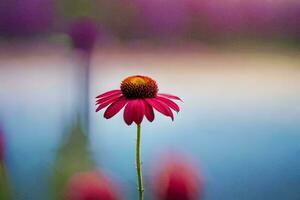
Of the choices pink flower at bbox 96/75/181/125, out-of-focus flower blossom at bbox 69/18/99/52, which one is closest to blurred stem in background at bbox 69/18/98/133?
out-of-focus flower blossom at bbox 69/18/99/52

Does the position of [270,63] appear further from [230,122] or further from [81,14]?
[81,14]

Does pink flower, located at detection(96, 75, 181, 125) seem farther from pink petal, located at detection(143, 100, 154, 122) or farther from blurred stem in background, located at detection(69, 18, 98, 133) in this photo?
blurred stem in background, located at detection(69, 18, 98, 133)

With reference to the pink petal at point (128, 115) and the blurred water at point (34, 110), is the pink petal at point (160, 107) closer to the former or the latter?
the pink petal at point (128, 115)

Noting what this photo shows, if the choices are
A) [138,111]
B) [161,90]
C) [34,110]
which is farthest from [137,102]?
[34,110]

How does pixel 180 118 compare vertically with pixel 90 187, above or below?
above

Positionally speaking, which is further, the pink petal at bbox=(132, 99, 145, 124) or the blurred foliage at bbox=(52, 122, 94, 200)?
the blurred foliage at bbox=(52, 122, 94, 200)

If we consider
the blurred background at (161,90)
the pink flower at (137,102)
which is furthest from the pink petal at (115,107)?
the blurred background at (161,90)

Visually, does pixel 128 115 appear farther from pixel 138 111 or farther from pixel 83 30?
pixel 83 30

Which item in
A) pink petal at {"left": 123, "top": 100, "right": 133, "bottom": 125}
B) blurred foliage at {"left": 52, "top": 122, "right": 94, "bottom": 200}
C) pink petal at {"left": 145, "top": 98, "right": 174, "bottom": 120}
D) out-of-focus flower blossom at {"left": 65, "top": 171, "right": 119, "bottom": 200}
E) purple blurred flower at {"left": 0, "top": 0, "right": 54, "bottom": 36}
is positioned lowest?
out-of-focus flower blossom at {"left": 65, "top": 171, "right": 119, "bottom": 200}
